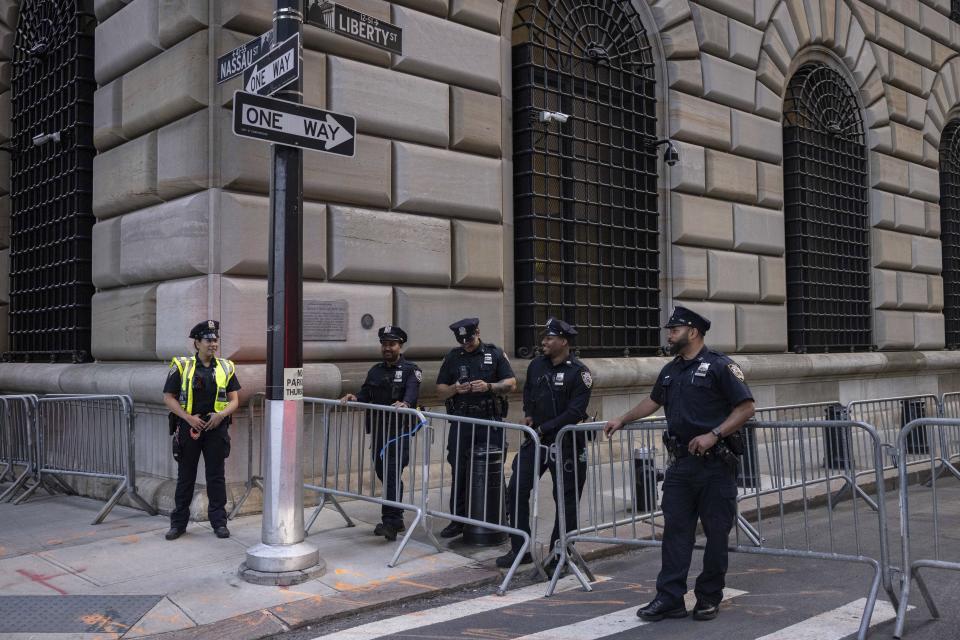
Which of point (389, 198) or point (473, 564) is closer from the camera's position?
point (473, 564)

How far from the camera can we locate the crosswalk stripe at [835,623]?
519 cm

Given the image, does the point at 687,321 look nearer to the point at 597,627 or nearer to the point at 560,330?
the point at 560,330

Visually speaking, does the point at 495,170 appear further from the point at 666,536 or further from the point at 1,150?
the point at 1,150

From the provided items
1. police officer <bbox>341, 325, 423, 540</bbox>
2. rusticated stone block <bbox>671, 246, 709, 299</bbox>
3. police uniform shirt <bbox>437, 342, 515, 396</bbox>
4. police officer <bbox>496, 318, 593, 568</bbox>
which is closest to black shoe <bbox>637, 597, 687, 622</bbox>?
police officer <bbox>496, 318, 593, 568</bbox>

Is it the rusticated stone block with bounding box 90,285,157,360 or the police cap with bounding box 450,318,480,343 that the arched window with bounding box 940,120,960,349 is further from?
the rusticated stone block with bounding box 90,285,157,360

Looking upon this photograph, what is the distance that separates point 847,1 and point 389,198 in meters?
10.4

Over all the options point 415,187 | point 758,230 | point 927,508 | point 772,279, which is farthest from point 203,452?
point 772,279

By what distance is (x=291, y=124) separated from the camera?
6.26 meters

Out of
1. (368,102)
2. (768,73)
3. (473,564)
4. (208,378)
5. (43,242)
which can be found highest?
(768,73)

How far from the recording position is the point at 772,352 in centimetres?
1410

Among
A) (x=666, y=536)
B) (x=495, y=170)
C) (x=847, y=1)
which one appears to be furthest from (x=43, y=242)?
(x=847, y=1)

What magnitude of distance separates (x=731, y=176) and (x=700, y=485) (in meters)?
8.63

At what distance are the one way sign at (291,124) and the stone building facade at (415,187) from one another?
7.32ft

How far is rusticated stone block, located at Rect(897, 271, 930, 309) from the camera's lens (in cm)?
1686
